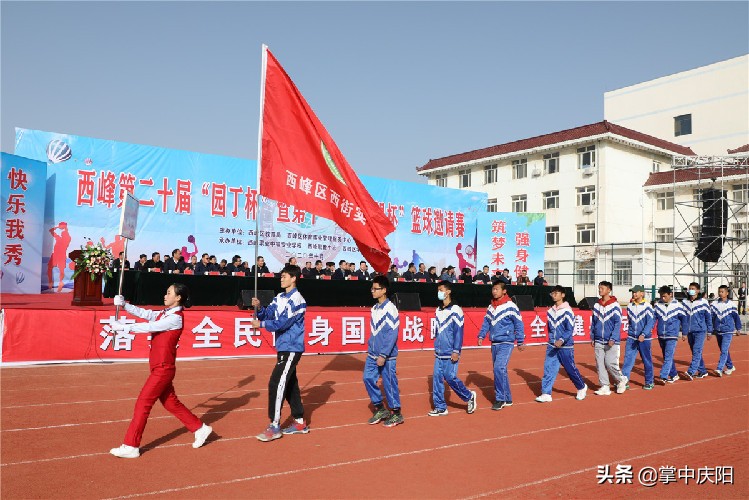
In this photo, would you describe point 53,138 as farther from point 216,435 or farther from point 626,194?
point 626,194

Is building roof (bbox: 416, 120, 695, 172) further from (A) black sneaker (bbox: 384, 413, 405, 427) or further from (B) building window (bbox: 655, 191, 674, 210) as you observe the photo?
(A) black sneaker (bbox: 384, 413, 405, 427)

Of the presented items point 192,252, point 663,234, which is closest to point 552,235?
point 663,234

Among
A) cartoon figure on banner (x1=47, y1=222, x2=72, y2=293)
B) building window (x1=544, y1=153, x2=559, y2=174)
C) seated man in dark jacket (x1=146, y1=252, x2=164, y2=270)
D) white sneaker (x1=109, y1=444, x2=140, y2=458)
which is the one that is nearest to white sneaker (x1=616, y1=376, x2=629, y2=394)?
white sneaker (x1=109, y1=444, x2=140, y2=458)

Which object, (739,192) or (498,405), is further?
(739,192)

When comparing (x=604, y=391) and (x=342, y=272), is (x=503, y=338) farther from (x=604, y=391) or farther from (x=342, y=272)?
(x=342, y=272)

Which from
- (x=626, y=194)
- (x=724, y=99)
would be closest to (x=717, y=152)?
(x=724, y=99)

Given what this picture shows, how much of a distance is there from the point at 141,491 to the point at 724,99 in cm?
5014

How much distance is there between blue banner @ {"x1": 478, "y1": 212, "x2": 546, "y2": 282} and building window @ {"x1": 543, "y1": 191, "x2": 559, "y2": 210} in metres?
9.86

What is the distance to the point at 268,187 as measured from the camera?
26.1 ft

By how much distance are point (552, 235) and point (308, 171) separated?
3821 centimetres

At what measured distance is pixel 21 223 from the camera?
1847 centimetres

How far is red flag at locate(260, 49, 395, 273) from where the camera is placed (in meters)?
8.07

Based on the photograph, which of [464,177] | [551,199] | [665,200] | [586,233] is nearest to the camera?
[586,233]

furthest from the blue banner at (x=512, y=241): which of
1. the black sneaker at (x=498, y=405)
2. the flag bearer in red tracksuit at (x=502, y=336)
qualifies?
the black sneaker at (x=498, y=405)
